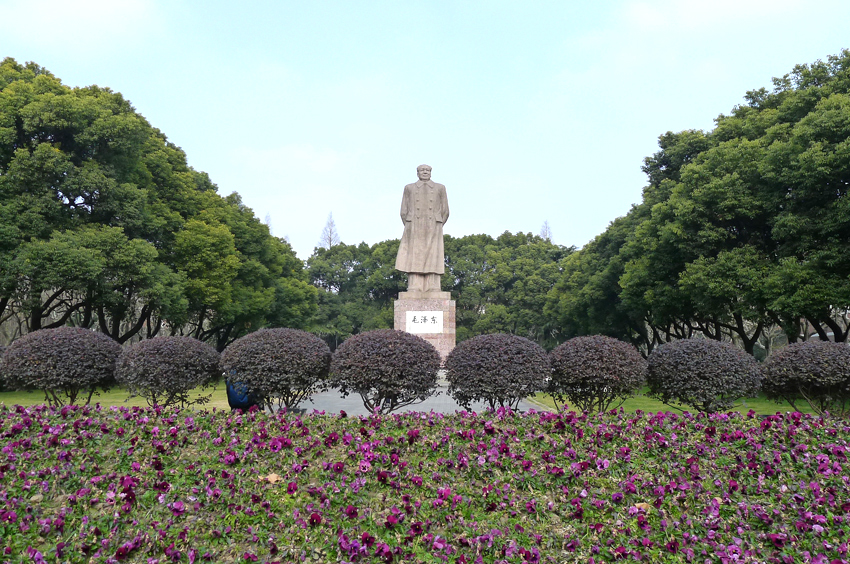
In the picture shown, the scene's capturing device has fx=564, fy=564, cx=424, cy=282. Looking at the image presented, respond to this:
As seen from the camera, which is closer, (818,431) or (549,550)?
(549,550)

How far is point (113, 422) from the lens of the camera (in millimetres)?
5688

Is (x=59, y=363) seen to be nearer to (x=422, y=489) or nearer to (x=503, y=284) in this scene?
(x=422, y=489)

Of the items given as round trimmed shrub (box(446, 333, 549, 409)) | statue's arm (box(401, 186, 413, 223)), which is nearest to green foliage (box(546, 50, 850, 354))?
statue's arm (box(401, 186, 413, 223))

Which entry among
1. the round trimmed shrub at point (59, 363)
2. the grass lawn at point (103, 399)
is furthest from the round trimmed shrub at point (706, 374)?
the grass lawn at point (103, 399)

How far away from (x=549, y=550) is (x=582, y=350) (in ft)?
14.0

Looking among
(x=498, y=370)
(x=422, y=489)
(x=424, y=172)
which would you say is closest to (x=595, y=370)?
(x=498, y=370)

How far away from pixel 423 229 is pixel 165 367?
24.2 ft

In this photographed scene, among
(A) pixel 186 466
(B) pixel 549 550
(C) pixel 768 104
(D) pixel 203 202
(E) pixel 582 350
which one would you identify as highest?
(C) pixel 768 104

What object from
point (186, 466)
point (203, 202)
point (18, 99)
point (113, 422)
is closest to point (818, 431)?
point (186, 466)

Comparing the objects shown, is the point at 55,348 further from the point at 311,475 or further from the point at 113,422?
the point at 311,475

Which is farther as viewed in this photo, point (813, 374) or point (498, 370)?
point (813, 374)

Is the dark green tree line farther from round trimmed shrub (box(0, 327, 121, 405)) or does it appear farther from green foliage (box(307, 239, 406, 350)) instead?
round trimmed shrub (box(0, 327, 121, 405))

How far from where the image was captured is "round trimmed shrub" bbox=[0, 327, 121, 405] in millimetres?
8055

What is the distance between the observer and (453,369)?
7.46 metres
